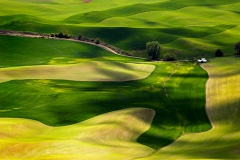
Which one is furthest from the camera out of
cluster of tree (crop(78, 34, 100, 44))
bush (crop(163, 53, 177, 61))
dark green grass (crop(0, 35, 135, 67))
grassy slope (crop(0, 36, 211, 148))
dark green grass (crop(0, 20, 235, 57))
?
dark green grass (crop(0, 20, 235, 57))

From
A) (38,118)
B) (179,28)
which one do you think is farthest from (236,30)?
(38,118)

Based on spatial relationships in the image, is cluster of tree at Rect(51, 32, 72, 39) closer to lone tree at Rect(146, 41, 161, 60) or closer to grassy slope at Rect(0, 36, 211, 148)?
lone tree at Rect(146, 41, 161, 60)

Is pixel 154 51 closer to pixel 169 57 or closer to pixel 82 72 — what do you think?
pixel 169 57

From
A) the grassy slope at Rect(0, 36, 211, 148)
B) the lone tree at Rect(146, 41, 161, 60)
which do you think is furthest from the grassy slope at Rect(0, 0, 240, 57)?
the grassy slope at Rect(0, 36, 211, 148)

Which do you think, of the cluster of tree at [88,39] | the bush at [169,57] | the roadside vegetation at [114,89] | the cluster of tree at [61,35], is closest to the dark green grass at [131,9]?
the roadside vegetation at [114,89]

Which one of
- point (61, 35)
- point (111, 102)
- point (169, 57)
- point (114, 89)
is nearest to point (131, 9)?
point (61, 35)

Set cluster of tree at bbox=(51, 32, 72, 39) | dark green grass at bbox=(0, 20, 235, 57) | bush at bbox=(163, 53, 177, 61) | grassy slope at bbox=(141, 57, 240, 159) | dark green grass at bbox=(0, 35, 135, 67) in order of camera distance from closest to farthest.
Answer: grassy slope at bbox=(141, 57, 240, 159) → dark green grass at bbox=(0, 35, 135, 67) → bush at bbox=(163, 53, 177, 61) → cluster of tree at bbox=(51, 32, 72, 39) → dark green grass at bbox=(0, 20, 235, 57)

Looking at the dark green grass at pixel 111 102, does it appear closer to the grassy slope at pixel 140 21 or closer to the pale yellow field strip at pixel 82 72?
the pale yellow field strip at pixel 82 72
